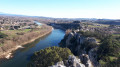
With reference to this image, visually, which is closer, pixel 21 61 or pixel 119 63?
pixel 119 63

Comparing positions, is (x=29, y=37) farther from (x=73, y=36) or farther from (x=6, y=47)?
(x=73, y=36)

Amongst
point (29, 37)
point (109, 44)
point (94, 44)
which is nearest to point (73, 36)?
point (94, 44)

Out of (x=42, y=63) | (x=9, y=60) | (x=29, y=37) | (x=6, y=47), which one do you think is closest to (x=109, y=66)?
(x=42, y=63)

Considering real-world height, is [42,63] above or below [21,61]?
above

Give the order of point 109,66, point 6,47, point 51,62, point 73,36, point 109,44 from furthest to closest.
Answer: point 73,36
point 6,47
point 109,44
point 51,62
point 109,66

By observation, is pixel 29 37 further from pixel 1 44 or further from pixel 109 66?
pixel 109 66

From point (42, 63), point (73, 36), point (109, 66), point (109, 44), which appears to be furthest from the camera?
point (73, 36)

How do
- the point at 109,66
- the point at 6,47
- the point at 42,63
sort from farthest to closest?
the point at 6,47 → the point at 42,63 → the point at 109,66

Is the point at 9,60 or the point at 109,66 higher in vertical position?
the point at 109,66

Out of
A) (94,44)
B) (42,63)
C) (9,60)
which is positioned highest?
(94,44)
